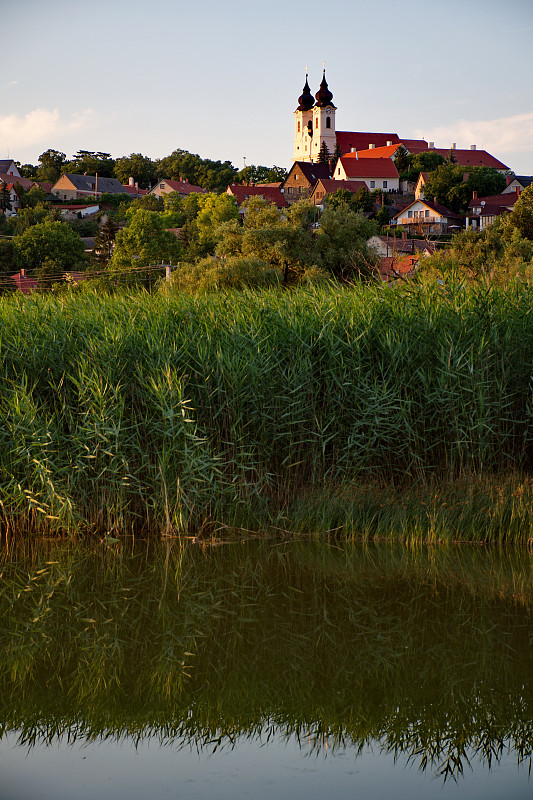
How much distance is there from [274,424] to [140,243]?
65.6 metres

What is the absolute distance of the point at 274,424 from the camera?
25.0ft

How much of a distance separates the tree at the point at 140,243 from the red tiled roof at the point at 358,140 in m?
69.9

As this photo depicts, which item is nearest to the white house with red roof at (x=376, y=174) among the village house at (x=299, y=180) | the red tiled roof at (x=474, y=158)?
the village house at (x=299, y=180)

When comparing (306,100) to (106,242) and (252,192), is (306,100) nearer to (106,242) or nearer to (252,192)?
(252,192)

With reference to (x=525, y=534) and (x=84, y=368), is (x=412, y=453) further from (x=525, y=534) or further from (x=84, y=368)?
(x=84, y=368)

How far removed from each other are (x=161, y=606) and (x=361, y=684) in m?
1.89

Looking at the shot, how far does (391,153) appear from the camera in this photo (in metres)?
119

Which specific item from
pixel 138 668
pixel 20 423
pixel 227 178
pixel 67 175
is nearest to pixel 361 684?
pixel 138 668

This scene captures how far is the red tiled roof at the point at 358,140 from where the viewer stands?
134250mm

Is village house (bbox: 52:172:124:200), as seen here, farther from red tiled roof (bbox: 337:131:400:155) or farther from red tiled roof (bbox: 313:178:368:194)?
red tiled roof (bbox: 313:178:368:194)

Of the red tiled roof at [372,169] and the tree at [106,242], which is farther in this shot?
the red tiled roof at [372,169]

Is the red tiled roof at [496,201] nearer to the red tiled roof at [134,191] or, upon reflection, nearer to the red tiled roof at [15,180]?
the red tiled roof at [134,191]

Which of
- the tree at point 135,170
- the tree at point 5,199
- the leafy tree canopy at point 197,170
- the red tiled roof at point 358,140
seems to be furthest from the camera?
the tree at point 135,170

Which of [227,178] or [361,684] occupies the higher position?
[227,178]
